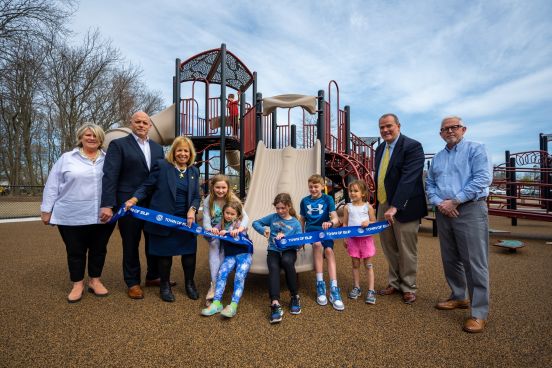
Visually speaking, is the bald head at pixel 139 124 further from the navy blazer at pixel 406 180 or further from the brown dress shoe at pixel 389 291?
the brown dress shoe at pixel 389 291

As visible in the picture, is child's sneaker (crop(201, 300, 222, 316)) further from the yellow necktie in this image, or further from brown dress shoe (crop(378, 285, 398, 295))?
the yellow necktie

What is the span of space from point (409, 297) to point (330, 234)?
1.09m

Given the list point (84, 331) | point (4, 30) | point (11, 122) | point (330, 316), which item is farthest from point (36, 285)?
point (11, 122)

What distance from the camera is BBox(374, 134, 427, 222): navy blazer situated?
318 centimetres

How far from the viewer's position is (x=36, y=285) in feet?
12.6

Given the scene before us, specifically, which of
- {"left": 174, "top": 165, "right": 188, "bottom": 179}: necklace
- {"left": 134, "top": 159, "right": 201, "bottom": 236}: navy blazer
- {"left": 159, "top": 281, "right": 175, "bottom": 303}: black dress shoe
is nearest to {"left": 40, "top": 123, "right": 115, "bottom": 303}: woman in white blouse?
{"left": 134, "top": 159, "right": 201, "bottom": 236}: navy blazer

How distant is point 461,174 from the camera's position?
2.83 m

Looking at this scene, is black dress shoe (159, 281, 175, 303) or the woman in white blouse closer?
the woman in white blouse

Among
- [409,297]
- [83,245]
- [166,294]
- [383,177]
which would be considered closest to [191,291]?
[166,294]

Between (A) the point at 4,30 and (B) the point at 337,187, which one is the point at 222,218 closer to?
(B) the point at 337,187

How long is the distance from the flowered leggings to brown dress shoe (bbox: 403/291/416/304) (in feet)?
5.62

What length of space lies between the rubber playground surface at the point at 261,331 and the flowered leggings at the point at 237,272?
23 centimetres

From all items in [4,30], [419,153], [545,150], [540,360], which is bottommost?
[540,360]

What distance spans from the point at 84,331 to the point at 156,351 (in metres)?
0.80
